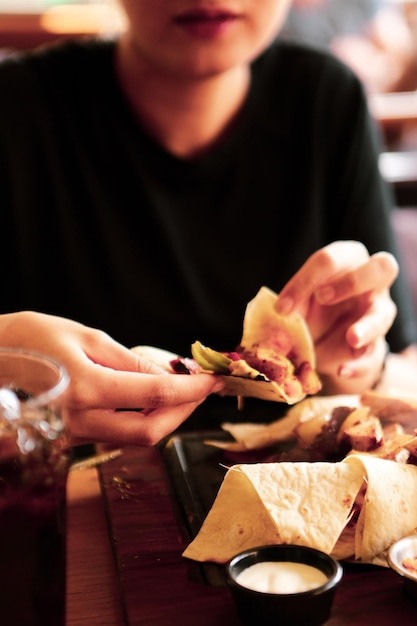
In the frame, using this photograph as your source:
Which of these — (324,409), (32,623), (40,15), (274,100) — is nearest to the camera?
(32,623)

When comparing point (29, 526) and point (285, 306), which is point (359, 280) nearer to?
point (285, 306)

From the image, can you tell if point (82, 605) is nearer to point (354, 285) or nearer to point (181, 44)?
point (354, 285)

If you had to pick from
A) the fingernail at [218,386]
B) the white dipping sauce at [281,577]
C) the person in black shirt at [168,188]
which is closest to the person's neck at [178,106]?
the person in black shirt at [168,188]

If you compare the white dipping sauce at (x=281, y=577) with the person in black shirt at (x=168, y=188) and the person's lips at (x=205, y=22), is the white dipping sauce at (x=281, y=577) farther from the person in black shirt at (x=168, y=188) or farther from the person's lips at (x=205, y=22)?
the person's lips at (x=205, y=22)

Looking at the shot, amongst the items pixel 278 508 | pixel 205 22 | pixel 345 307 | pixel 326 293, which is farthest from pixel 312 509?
pixel 205 22

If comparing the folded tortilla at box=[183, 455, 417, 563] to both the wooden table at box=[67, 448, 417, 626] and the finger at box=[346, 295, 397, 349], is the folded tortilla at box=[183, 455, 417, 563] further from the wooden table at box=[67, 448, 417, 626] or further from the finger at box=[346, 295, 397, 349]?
the finger at box=[346, 295, 397, 349]

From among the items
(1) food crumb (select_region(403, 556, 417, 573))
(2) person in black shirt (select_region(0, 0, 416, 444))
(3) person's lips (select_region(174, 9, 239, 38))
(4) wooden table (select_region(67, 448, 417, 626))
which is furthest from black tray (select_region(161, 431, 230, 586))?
(3) person's lips (select_region(174, 9, 239, 38))

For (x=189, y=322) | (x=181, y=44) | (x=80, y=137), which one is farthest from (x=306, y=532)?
Answer: (x=80, y=137)

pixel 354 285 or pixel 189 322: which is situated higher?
pixel 354 285
